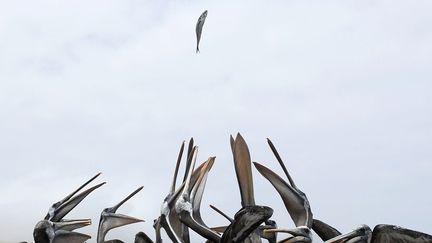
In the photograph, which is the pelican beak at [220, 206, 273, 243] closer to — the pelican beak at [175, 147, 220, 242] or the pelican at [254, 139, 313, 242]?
the pelican beak at [175, 147, 220, 242]

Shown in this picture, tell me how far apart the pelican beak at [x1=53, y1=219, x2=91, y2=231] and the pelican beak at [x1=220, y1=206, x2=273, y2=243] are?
719 centimetres

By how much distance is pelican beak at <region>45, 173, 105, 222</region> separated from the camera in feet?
60.5

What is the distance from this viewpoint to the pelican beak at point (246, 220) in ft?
37.0

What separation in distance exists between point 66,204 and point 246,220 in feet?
27.1

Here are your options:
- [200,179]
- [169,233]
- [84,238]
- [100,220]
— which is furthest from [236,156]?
[100,220]

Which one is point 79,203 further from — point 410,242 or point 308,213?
point 410,242

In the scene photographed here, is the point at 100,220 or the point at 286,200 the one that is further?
the point at 100,220

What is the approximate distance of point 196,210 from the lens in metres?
14.4

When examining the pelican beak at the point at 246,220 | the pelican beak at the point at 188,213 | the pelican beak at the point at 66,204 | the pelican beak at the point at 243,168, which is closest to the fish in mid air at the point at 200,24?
the pelican beak at the point at 243,168

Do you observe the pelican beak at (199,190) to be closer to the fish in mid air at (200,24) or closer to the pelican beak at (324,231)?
the fish in mid air at (200,24)

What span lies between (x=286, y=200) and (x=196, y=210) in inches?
79.7

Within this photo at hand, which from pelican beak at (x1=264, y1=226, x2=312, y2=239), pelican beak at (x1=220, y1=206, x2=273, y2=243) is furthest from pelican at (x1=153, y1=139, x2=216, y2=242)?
pelican beak at (x1=220, y1=206, x2=273, y2=243)

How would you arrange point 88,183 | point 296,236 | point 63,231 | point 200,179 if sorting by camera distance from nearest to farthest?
point 296,236, point 200,179, point 63,231, point 88,183

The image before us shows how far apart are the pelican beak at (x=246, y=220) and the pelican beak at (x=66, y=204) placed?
7.61 metres
